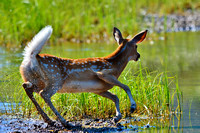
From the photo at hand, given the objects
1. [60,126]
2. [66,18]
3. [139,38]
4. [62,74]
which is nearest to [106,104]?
[60,126]

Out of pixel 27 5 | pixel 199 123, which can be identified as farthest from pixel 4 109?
pixel 27 5

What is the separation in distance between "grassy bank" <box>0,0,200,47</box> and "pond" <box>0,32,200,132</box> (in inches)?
38.8

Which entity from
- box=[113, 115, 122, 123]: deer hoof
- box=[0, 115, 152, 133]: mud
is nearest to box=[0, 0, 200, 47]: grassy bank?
box=[0, 115, 152, 133]: mud

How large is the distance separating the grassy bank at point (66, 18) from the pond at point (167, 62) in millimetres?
985

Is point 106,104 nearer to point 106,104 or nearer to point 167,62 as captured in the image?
point 106,104

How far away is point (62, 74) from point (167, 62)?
835 cm

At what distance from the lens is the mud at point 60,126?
7902 mm

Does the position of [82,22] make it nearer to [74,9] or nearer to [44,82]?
[74,9]

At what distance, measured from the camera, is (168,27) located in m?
26.4

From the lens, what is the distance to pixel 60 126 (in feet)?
26.7

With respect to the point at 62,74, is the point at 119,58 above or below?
above

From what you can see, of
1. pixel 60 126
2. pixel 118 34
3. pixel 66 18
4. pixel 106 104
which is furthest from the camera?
pixel 66 18

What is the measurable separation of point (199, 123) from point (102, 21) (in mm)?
14338

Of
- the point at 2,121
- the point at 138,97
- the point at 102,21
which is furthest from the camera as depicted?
the point at 102,21
